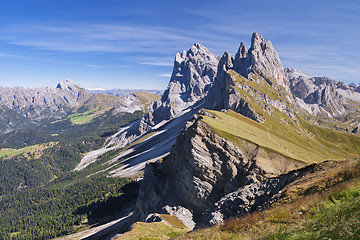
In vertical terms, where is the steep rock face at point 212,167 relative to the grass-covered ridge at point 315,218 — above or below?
below

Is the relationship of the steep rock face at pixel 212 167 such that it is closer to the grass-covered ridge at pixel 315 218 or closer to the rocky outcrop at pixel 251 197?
the rocky outcrop at pixel 251 197

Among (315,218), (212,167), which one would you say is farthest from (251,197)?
(212,167)

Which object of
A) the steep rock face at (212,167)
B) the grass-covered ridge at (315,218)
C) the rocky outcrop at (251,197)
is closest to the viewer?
the grass-covered ridge at (315,218)

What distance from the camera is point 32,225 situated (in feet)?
544

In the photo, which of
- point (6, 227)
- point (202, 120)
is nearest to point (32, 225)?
point (6, 227)

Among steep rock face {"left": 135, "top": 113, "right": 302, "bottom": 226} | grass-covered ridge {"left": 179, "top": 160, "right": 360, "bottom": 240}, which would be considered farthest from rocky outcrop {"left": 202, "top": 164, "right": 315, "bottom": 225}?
steep rock face {"left": 135, "top": 113, "right": 302, "bottom": 226}

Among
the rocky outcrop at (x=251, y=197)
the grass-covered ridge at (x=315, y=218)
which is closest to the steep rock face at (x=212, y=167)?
the rocky outcrop at (x=251, y=197)

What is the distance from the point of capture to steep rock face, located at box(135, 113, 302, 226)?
52.1m

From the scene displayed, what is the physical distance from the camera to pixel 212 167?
54.2 m

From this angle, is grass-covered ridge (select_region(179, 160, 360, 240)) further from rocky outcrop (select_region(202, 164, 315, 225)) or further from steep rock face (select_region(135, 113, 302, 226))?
steep rock face (select_region(135, 113, 302, 226))

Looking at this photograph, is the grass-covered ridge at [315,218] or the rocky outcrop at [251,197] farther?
the rocky outcrop at [251,197]

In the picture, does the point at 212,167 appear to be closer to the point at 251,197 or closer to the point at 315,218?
the point at 251,197

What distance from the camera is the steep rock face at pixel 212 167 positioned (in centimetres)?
5209

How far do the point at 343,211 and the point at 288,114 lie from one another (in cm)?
19023
